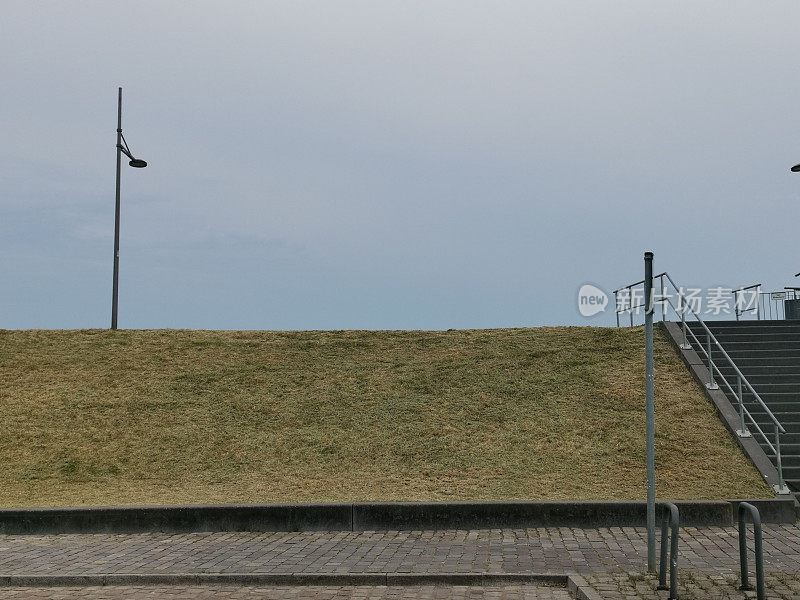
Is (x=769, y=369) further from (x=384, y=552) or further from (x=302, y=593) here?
(x=302, y=593)

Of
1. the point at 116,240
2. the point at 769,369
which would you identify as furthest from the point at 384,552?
the point at 116,240

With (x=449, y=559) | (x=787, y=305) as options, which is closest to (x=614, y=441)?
(x=449, y=559)

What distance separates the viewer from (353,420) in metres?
17.2

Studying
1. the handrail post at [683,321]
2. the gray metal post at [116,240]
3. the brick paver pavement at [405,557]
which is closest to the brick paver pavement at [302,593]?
the brick paver pavement at [405,557]

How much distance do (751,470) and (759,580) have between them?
7262 millimetres

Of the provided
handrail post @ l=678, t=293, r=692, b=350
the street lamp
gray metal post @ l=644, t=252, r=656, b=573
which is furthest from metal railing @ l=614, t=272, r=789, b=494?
the street lamp

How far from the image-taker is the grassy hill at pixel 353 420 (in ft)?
45.3

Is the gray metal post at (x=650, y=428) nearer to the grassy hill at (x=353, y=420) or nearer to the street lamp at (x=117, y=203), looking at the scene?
the grassy hill at (x=353, y=420)

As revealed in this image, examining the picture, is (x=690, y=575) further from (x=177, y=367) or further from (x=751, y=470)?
(x=177, y=367)

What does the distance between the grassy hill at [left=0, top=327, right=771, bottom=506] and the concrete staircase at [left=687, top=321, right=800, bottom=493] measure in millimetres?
839

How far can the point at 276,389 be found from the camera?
19.4 meters

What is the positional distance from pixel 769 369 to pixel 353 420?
30.8 ft

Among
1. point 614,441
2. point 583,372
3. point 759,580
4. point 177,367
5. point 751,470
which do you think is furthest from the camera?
point 177,367

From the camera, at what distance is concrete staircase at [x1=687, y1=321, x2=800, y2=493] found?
1443 cm
